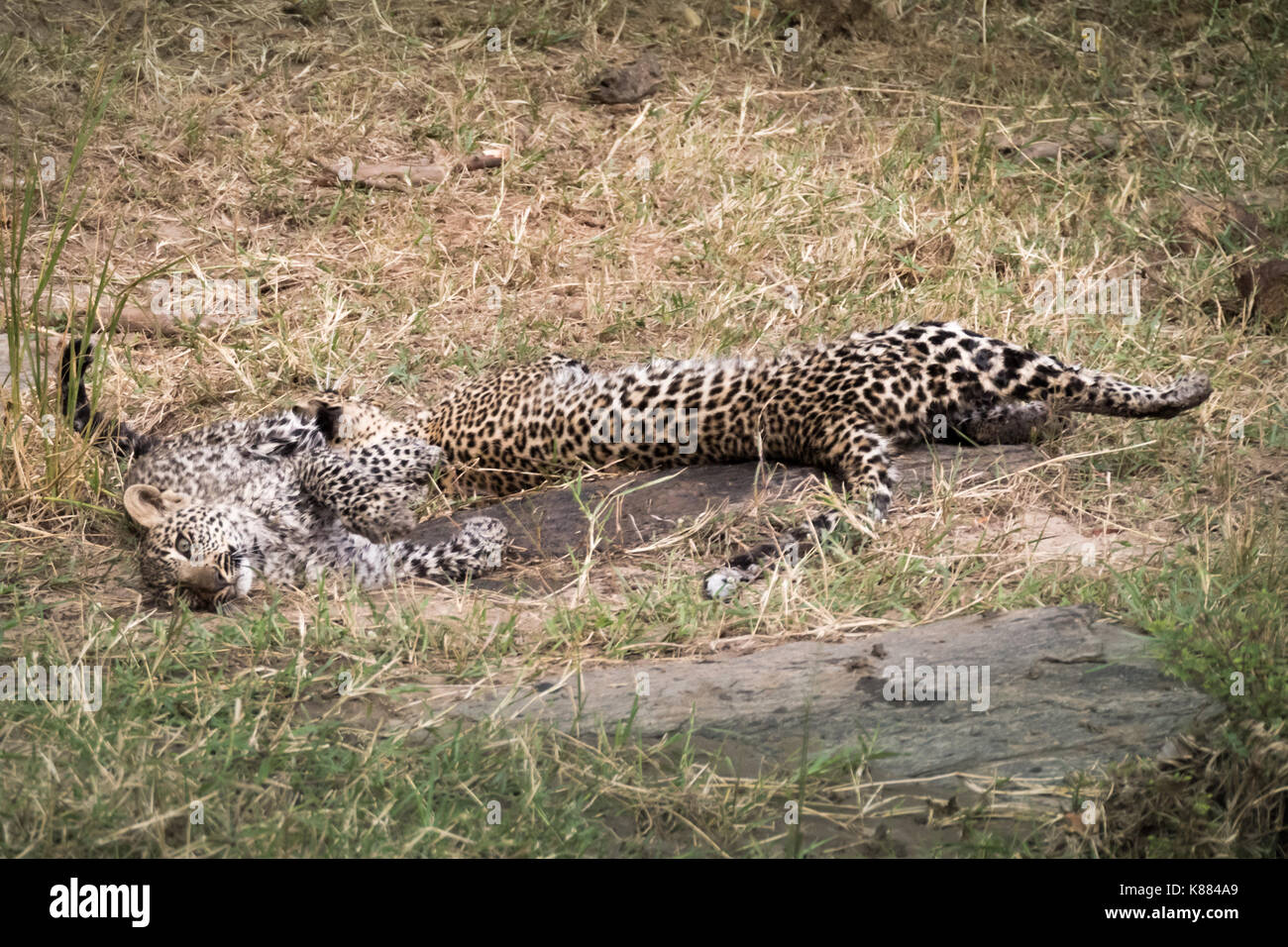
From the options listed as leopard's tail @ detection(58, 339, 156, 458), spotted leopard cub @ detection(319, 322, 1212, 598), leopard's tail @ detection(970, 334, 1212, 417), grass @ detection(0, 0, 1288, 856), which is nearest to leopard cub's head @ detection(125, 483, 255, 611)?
grass @ detection(0, 0, 1288, 856)

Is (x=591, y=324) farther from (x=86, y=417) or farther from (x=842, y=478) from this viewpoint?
(x=86, y=417)

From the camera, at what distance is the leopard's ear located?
548 centimetres

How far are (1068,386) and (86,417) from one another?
14.8ft

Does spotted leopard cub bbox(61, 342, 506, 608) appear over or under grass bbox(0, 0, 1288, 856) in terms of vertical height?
under

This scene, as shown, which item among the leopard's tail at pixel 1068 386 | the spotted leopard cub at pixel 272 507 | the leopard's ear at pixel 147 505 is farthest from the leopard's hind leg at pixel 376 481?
the leopard's tail at pixel 1068 386

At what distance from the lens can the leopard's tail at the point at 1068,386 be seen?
593 cm

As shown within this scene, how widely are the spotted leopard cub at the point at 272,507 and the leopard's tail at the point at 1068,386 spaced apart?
2.26 metres

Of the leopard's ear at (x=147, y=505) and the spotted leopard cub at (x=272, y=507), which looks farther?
the leopard's ear at (x=147, y=505)

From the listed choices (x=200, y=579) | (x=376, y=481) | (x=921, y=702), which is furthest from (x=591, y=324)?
(x=921, y=702)

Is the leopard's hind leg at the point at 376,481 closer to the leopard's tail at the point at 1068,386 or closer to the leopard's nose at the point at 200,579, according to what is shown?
the leopard's nose at the point at 200,579

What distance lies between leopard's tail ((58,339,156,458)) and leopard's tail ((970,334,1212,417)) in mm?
3921

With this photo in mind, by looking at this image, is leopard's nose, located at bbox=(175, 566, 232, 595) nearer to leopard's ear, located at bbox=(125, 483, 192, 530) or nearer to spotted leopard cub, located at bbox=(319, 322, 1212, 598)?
leopard's ear, located at bbox=(125, 483, 192, 530)

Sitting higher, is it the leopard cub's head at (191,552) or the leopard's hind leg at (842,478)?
the leopard's hind leg at (842,478)
